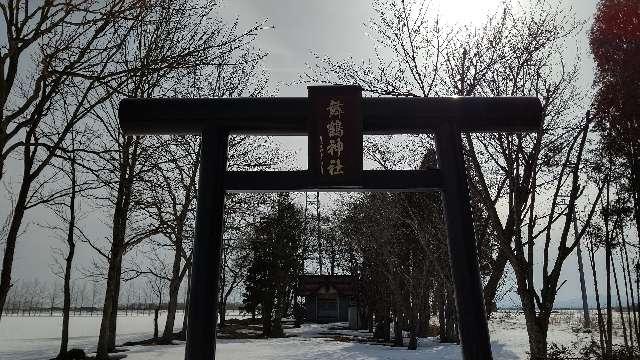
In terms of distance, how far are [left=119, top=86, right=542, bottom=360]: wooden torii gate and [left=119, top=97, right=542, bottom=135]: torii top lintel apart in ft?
0.03

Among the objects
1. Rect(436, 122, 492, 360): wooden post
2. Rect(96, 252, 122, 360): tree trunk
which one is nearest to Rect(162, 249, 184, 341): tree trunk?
Rect(96, 252, 122, 360): tree trunk

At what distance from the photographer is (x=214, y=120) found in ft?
15.6

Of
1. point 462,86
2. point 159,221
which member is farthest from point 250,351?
point 462,86

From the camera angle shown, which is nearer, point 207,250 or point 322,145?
point 207,250

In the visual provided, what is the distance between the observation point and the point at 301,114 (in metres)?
4.68

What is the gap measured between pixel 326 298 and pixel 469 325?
43573 mm

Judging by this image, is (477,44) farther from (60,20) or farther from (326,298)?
(326,298)

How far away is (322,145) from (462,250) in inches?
64.9

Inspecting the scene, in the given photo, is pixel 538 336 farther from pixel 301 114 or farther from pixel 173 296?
pixel 173 296

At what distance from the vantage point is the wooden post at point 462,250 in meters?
4.07

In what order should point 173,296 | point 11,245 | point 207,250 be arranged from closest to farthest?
point 207,250
point 11,245
point 173,296

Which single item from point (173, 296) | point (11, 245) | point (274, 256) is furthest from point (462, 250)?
point (274, 256)

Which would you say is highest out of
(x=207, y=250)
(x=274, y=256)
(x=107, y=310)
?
(x=274, y=256)

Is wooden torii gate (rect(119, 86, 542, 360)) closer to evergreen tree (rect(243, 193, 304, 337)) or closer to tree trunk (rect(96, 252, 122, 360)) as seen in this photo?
tree trunk (rect(96, 252, 122, 360))
